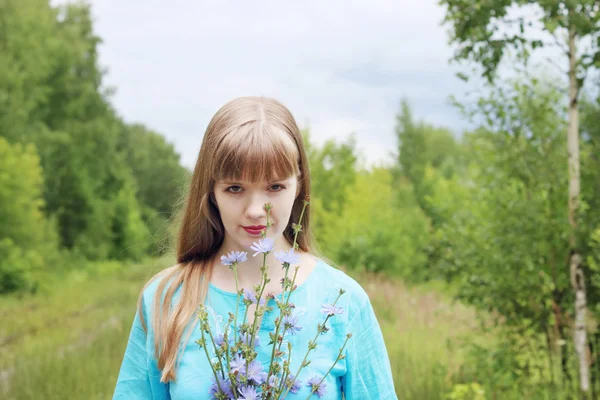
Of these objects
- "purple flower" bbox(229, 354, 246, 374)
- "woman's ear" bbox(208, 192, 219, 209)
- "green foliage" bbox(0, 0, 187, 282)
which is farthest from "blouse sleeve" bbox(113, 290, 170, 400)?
"green foliage" bbox(0, 0, 187, 282)

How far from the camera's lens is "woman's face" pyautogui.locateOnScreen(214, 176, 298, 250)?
1728 mm

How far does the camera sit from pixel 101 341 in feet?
27.3

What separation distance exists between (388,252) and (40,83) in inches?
671

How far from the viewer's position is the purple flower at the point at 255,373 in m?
1.37

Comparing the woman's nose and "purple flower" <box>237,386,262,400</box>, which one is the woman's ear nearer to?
the woman's nose

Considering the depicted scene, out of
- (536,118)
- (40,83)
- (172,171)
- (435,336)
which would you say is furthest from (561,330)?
(172,171)

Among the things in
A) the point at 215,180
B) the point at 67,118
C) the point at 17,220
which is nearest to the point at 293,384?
the point at 215,180

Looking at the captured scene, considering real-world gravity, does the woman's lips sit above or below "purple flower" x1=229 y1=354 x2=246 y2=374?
above

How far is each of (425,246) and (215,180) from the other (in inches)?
154

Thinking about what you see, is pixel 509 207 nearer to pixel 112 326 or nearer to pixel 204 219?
pixel 204 219

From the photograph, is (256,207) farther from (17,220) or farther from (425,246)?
(17,220)

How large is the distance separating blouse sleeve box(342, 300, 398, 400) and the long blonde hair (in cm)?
35

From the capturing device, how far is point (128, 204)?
33.2m

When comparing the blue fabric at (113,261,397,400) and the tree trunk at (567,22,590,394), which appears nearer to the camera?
the blue fabric at (113,261,397,400)
